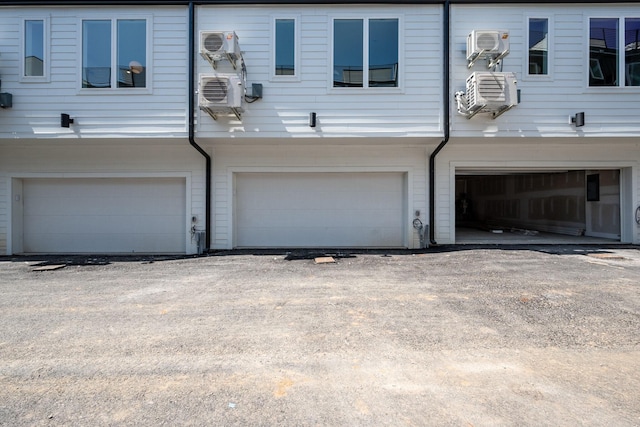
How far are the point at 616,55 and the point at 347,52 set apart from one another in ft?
18.8

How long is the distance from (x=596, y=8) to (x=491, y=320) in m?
7.86

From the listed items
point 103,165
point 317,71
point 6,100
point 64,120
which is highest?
point 317,71

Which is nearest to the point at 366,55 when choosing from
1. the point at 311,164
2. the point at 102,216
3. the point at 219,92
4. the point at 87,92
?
the point at 311,164

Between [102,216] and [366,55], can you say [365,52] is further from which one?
[102,216]

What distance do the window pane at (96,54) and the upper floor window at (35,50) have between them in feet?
2.50

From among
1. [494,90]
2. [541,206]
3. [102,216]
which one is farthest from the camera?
[541,206]

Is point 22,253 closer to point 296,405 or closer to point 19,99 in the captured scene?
point 19,99

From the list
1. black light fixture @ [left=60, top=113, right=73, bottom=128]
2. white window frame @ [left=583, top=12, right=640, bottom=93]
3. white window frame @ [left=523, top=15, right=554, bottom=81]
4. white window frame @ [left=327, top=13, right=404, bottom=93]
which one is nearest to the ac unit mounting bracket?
white window frame @ [left=327, top=13, right=404, bottom=93]

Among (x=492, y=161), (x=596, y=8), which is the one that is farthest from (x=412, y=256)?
(x=596, y=8)

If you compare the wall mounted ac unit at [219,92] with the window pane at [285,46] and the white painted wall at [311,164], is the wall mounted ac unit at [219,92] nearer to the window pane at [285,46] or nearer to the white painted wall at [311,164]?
the window pane at [285,46]

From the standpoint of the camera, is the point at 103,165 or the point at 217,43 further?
the point at 103,165

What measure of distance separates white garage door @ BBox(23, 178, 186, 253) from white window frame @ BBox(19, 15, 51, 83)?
2278 mm

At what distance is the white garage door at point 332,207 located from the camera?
8.63 m

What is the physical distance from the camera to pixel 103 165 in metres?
8.41
